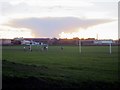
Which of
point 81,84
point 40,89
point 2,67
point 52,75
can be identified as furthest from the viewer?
point 2,67

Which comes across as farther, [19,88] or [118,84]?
[118,84]

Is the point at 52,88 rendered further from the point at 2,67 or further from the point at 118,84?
the point at 2,67

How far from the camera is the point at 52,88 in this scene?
45.3ft

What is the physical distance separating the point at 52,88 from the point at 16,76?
2.25 metres

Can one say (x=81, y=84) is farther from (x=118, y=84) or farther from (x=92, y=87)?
(x=118, y=84)

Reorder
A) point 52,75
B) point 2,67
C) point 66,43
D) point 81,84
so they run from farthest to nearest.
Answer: point 66,43 < point 2,67 < point 52,75 < point 81,84

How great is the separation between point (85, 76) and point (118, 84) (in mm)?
2194

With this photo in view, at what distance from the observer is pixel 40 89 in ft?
44.6

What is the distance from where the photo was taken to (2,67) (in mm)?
17922

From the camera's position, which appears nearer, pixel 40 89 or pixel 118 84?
pixel 40 89

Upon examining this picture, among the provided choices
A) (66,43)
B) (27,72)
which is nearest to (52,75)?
(27,72)

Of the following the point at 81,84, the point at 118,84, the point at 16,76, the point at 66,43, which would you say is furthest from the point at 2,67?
the point at 66,43

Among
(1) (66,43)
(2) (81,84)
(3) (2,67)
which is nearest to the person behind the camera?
(2) (81,84)

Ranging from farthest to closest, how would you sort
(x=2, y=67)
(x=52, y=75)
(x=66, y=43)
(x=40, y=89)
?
(x=66, y=43), (x=2, y=67), (x=52, y=75), (x=40, y=89)
